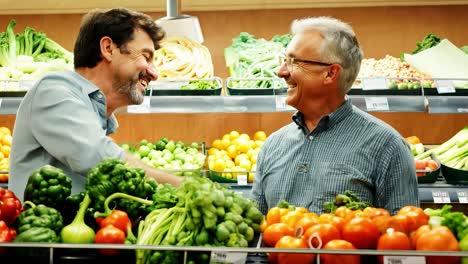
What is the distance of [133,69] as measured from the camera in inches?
133

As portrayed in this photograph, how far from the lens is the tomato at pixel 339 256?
A: 6.03ft

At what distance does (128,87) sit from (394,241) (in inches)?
71.7

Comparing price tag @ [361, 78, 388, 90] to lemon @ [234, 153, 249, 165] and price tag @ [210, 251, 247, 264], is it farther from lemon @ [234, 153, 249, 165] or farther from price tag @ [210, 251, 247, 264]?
price tag @ [210, 251, 247, 264]

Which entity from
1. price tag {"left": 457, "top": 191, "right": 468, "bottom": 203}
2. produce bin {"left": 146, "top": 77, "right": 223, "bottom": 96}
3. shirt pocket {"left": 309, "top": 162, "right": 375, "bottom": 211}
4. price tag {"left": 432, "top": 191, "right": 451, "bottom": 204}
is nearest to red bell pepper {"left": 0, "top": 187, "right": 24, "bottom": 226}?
shirt pocket {"left": 309, "top": 162, "right": 375, "bottom": 211}

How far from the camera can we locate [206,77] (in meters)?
4.56

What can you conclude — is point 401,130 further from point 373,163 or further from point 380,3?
point 373,163

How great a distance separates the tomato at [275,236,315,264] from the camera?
6.07 ft

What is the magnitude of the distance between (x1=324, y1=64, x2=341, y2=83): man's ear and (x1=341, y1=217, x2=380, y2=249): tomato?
1376 millimetres

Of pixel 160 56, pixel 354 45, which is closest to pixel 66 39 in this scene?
pixel 160 56

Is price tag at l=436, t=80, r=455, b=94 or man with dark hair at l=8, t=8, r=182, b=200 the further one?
price tag at l=436, t=80, r=455, b=94

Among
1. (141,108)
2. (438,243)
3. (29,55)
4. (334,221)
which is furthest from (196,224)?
(29,55)

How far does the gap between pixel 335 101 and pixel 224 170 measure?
1.20 m

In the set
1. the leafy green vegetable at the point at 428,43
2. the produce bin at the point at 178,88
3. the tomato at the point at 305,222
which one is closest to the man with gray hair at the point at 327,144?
the produce bin at the point at 178,88

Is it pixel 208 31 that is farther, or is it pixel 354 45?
pixel 208 31
